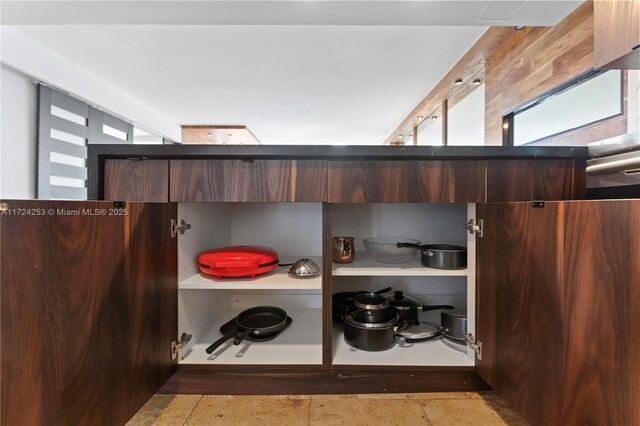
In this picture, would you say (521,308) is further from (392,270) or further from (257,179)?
(257,179)

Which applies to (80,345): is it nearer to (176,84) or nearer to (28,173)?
(28,173)

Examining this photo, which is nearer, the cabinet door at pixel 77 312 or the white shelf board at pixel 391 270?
the cabinet door at pixel 77 312

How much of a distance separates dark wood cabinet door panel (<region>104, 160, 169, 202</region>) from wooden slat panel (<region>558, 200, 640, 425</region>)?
1049 millimetres

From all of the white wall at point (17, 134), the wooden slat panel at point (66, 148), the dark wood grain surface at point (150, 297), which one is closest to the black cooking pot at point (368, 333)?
the dark wood grain surface at point (150, 297)

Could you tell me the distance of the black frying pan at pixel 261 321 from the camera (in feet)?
3.11

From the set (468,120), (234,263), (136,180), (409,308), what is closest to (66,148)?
(136,180)

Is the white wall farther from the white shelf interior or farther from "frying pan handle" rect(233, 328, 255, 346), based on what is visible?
"frying pan handle" rect(233, 328, 255, 346)

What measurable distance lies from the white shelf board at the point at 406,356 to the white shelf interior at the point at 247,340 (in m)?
0.09

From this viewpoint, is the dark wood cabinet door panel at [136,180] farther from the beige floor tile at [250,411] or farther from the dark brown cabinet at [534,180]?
the dark brown cabinet at [534,180]

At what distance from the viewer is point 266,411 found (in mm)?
746

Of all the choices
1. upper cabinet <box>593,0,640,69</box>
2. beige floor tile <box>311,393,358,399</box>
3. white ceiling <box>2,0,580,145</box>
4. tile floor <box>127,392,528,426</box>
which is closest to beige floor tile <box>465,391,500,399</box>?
tile floor <box>127,392,528,426</box>

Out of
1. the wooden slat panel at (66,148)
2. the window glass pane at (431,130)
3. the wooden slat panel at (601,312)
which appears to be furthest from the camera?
the window glass pane at (431,130)

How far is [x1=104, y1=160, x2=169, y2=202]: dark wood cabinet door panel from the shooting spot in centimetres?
77

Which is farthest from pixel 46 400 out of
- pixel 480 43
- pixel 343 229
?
pixel 480 43
